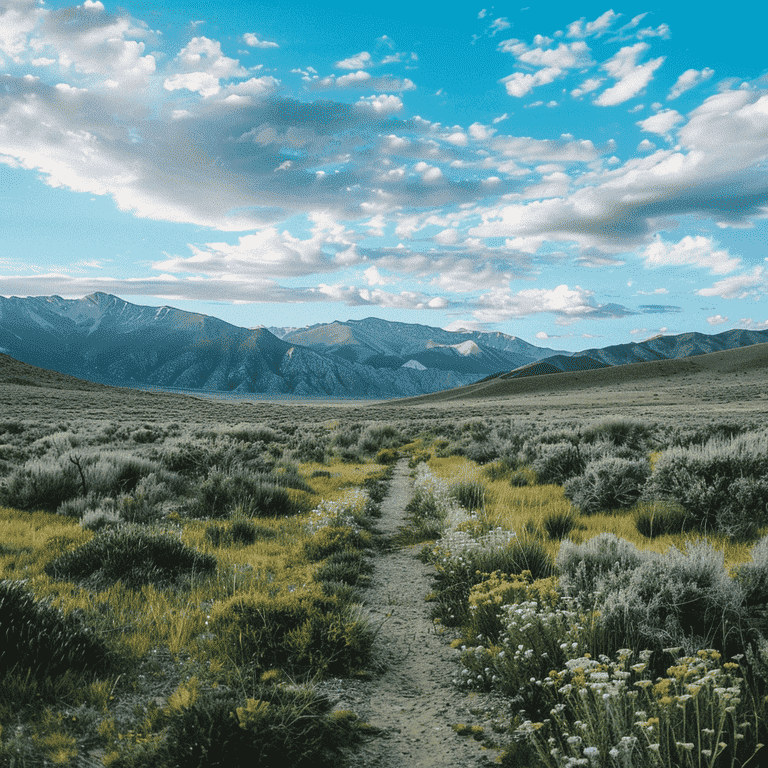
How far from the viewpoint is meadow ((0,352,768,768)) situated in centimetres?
293

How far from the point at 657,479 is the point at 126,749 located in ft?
28.7

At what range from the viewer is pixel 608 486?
360 inches

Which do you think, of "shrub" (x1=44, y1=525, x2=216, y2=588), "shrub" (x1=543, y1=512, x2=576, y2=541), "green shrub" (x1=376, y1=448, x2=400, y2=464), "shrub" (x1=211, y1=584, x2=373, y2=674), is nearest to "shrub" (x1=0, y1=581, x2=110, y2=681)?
"shrub" (x1=211, y1=584, x2=373, y2=674)

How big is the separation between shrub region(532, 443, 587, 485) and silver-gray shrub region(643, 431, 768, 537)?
2572 millimetres

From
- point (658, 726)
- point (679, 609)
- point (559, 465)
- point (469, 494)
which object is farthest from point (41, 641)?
point (559, 465)

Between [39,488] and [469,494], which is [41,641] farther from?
[469,494]

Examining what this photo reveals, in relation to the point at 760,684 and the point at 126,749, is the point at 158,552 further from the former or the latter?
the point at 760,684

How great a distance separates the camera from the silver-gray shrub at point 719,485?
7.22m

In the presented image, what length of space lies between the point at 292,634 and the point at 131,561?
2.94m

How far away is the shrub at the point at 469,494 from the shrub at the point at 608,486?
176cm

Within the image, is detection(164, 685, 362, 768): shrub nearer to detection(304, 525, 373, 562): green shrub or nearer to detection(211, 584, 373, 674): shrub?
detection(211, 584, 373, 674): shrub

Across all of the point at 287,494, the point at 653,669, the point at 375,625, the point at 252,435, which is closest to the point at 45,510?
the point at 287,494

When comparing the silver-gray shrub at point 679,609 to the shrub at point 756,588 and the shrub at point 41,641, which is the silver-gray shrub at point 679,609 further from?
the shrub at point 41,641

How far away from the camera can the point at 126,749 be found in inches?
117
